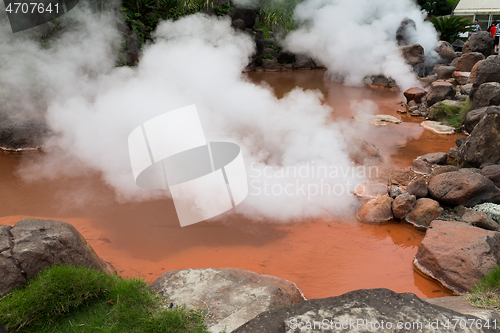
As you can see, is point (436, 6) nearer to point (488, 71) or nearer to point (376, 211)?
point (488, 71)

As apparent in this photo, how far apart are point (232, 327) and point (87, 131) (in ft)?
17.0

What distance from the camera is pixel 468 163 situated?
20.2ft

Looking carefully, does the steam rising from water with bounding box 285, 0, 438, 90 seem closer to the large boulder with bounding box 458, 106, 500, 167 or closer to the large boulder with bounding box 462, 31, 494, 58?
the large boulder with bounding box 462, 31, 494, 58

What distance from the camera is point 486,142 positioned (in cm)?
586

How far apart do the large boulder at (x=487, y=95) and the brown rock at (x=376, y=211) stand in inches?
187

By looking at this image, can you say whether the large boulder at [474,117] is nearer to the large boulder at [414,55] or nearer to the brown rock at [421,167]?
the brown rock at [421,167]

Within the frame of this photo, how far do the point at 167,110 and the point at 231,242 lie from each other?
2.92 metres

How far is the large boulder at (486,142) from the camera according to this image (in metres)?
5.78

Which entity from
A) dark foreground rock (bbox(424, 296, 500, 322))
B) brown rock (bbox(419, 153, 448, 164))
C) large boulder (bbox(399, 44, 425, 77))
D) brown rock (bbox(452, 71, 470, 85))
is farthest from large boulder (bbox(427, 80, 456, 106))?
dark foreground rock (bbox(424, 296, 500, 322))

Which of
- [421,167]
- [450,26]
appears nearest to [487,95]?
[421,167]

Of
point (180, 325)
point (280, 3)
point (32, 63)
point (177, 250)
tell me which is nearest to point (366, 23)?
point (280, 3)

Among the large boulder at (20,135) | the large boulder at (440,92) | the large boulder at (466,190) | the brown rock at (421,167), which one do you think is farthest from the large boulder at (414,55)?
the large boulder at (20,135)

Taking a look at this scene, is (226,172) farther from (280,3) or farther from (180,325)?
(280,3)

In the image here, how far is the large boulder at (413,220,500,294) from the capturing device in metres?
3.38
